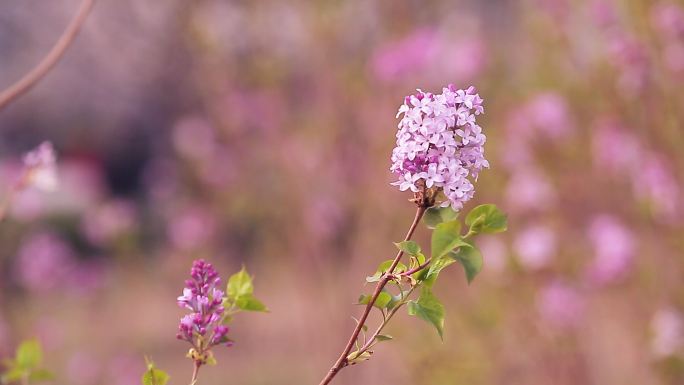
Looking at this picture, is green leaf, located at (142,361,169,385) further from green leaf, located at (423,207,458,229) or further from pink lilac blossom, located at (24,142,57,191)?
pink lilac blossom, located at (24,142,57,191)

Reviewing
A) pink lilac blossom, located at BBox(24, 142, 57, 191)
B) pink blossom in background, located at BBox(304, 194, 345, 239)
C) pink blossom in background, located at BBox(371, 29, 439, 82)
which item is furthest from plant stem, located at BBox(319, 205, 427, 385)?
pink blossom in background, located at BBox(304, 194, 345, 239)

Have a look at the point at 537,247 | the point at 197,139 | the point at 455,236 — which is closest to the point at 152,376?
the point at 455,236

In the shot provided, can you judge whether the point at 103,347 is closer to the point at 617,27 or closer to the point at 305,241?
the point at 305,241

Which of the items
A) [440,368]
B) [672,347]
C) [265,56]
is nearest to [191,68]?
[265,56]

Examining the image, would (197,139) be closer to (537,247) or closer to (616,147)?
(537,247)

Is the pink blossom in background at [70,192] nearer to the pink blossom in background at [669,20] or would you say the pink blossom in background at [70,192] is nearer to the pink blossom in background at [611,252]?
the pink blossom in background at [611,252]

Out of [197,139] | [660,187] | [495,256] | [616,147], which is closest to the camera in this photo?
[660,187]

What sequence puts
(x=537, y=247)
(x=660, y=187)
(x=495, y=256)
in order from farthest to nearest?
(x=495, y=256) → (x=537, y=247) → (x=660, y=187)
